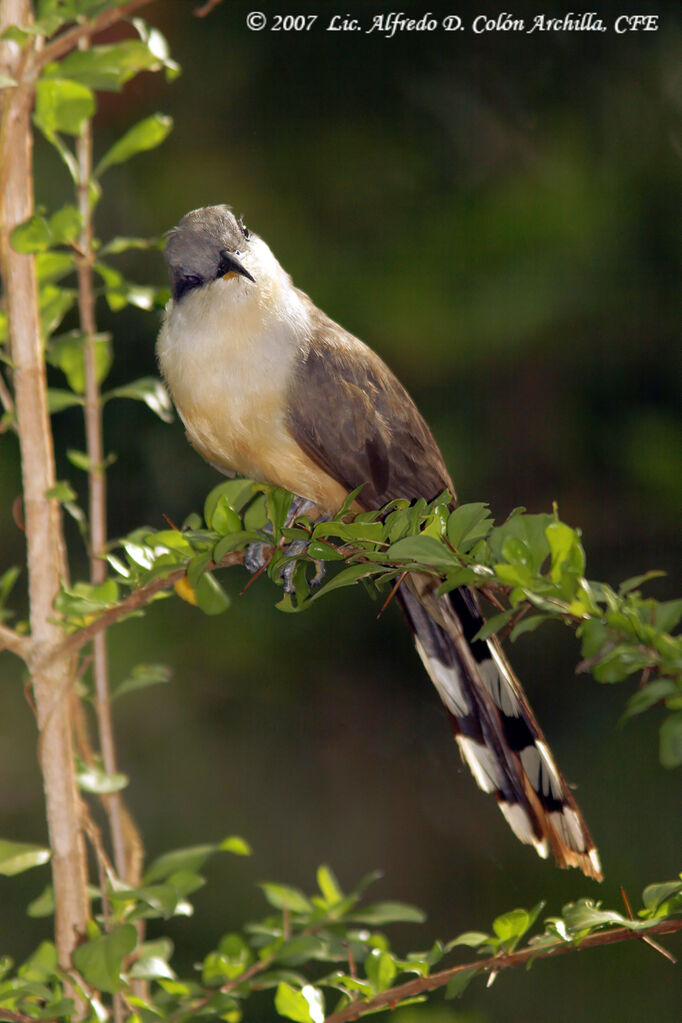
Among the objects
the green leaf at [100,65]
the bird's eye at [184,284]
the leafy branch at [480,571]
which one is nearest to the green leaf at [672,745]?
the leafy branch at [480,571]

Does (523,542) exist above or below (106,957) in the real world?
above

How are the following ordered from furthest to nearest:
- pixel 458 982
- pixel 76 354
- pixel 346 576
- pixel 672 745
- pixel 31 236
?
pixel 76 354 < pixel 31 236 < pixel 458 982 < pixel 346 576 < pixel 672 745

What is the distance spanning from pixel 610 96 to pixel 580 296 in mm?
361

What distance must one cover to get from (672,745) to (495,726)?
1.72 feet

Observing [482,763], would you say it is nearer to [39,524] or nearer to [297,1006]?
[297,1006]

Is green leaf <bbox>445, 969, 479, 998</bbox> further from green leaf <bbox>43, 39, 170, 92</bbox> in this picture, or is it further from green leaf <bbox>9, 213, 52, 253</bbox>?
green leaf <bbox>43, 39, 170, 92</bbox>

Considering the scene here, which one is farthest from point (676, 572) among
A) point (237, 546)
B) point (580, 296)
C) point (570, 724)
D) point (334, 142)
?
point (237, 546)

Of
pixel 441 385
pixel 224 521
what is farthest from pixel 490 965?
pixel 441 385

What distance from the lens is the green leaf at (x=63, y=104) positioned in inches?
35.1

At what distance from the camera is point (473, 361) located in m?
1.93

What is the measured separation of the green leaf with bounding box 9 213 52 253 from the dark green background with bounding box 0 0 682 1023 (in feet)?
3.45

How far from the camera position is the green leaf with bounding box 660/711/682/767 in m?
0.52

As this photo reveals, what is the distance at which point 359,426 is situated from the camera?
1167mm

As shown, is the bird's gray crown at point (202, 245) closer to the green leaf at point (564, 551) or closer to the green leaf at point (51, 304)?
the green leaf at point (51, 304)
